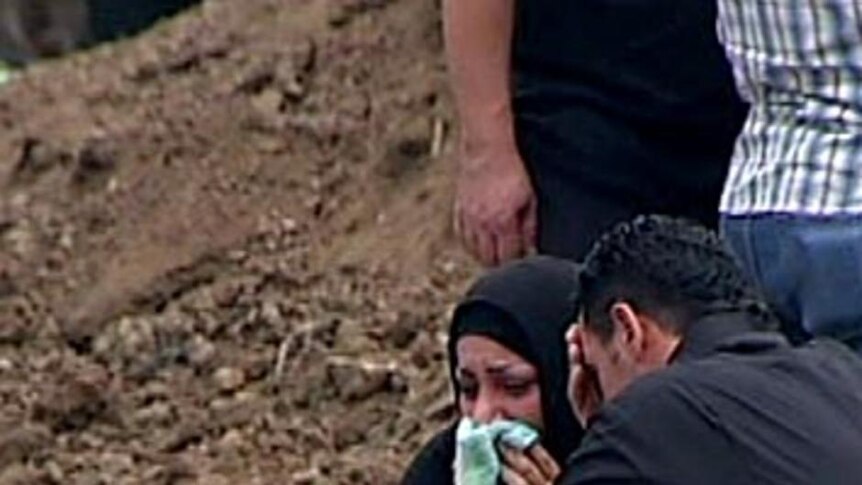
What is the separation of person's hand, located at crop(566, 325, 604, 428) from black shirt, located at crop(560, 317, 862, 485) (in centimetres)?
20

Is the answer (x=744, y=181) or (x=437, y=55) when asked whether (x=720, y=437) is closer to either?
(x=744, y=181)

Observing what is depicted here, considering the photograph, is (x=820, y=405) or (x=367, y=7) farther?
(x=367, y=7)

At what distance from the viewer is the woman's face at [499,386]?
5668 mm

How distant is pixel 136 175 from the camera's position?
10320 mm

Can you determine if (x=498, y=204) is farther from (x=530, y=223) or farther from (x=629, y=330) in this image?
(x=629, y=330)

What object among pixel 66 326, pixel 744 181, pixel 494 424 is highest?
pixel 744 181

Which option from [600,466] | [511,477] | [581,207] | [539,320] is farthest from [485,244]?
[600,466]

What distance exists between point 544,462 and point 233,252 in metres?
4.21

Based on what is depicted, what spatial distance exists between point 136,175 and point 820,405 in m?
5.46

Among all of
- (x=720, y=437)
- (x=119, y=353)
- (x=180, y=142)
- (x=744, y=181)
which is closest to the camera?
(x=720, y=437)

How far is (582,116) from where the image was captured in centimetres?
596

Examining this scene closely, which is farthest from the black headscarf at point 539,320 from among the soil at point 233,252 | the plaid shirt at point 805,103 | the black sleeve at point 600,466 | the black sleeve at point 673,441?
the soil at point 233,252

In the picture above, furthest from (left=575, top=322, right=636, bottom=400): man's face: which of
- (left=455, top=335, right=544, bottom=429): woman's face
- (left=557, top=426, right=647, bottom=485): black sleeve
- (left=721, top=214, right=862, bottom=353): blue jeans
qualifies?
(left=455, top=335, right=544, bottom=429): woman's face

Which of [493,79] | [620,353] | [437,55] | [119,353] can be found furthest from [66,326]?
[620,353]
